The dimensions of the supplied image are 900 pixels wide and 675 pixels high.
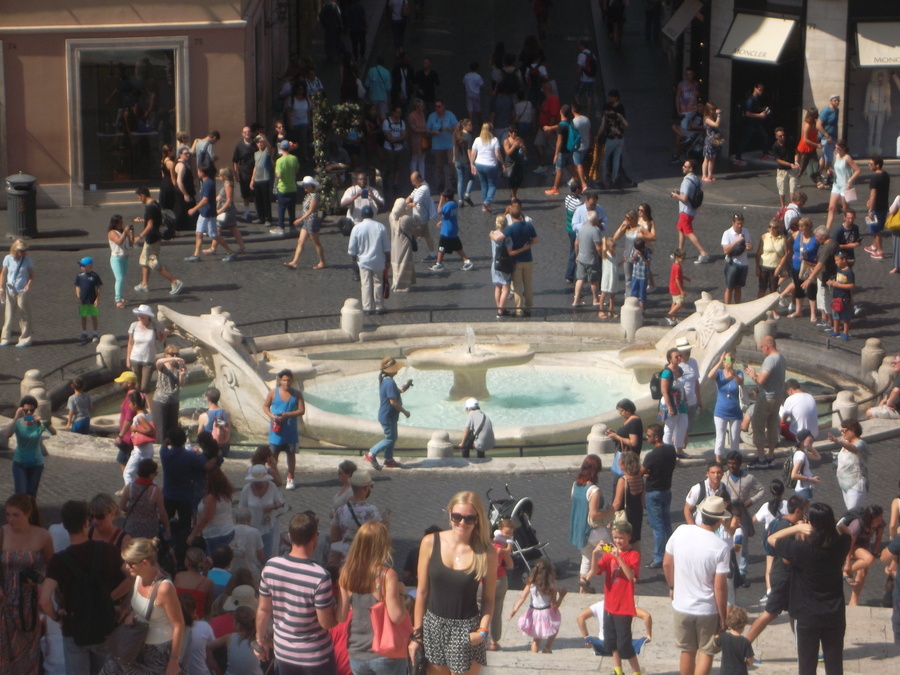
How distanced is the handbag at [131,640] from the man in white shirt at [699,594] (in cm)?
301

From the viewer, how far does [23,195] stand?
78.2 ft

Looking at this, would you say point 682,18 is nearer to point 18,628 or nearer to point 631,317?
point 631,317

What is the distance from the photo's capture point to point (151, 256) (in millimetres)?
20797

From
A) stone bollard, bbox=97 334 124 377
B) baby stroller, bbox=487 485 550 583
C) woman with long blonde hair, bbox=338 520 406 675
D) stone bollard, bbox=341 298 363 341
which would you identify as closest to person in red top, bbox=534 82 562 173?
stone bollard, bbox=341 298 363 341

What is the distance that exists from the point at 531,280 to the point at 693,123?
845 centimetres

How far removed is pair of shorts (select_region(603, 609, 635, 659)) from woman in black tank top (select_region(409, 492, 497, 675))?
189 centimetres

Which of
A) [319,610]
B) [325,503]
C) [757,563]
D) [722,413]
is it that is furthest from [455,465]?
[319,610]

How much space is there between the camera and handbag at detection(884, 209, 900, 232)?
21234mm

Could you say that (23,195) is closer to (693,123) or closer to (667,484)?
(693,123)

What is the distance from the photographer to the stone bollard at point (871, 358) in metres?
17.5

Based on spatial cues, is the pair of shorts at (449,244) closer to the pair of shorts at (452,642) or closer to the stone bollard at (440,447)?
the stone bollard at (440,447)

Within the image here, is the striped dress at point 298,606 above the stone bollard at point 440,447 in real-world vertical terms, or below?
above

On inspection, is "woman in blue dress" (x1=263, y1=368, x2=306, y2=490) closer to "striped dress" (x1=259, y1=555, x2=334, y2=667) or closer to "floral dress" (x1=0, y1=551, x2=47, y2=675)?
"floral dress" (x1=0, y1=551, x2=47, y2=675)

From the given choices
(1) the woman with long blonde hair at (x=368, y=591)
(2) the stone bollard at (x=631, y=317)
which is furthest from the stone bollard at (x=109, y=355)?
(1) the woman with long blonde hair at (x=368, y=591)
